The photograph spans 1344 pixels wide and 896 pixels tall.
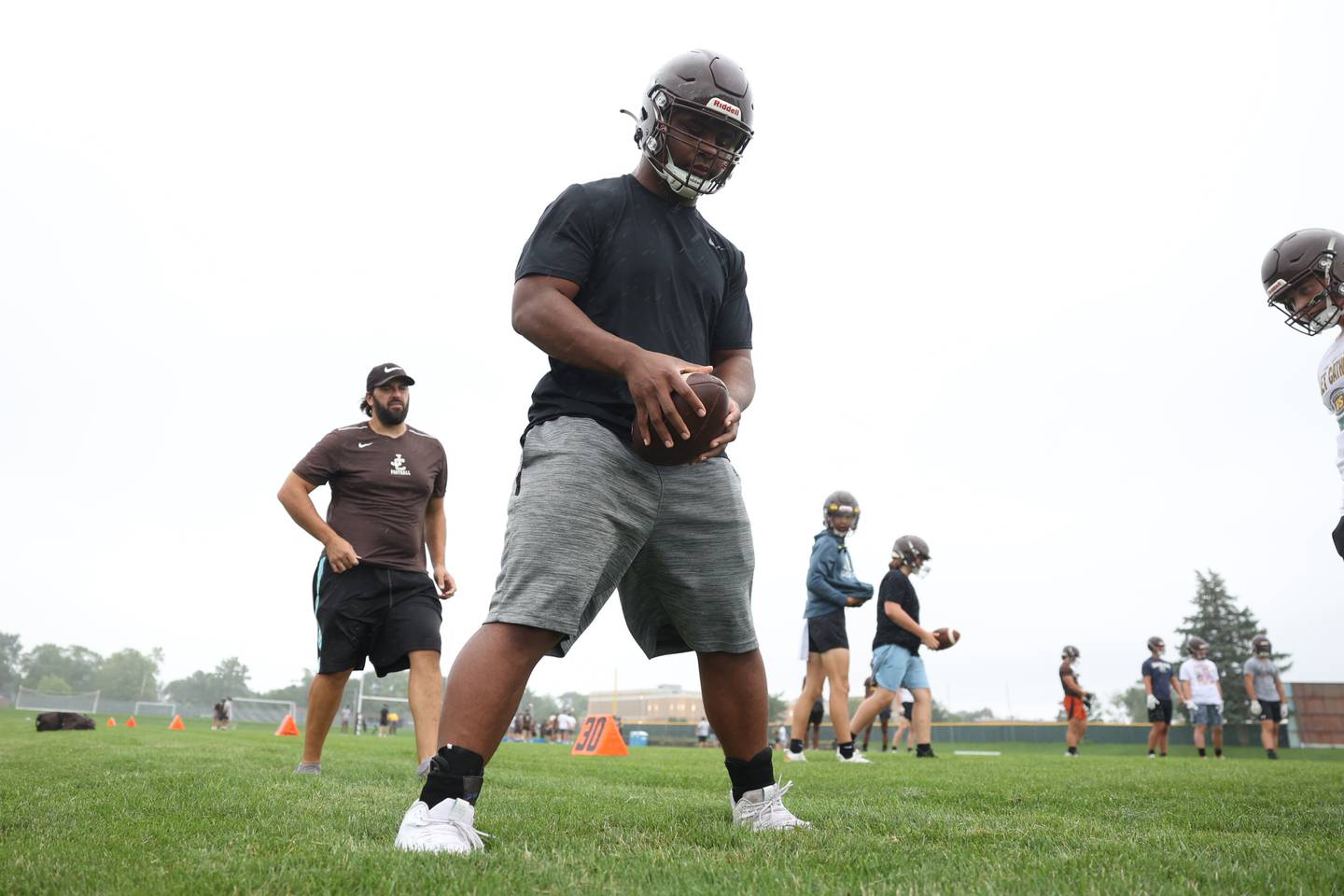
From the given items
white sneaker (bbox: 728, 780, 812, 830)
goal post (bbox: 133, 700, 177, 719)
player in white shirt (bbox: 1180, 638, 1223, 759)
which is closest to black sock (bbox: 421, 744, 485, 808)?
white sneaker (bbox: 728, 780, 812, 830)

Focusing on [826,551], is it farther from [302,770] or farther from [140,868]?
[140,868]

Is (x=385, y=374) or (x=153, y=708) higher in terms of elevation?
(x=385, y=374)

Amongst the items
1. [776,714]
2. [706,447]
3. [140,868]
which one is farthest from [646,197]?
[776,714]

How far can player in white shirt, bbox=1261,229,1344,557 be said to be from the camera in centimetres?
423

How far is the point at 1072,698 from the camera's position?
15367 mm

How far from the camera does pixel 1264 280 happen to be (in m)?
4.41

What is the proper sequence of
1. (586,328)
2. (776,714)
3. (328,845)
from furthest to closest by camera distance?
(776,714), (586,328), (328,845)

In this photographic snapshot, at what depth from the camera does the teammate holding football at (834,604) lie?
9.71 m

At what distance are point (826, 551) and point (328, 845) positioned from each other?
25.6 feet

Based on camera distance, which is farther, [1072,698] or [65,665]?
[65,665]

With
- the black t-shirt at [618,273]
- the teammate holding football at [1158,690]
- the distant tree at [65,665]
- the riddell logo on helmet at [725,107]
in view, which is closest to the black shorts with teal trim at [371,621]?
the black t-shirt at [618,273]

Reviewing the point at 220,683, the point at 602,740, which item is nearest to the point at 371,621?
the point at 602,740

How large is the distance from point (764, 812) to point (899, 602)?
24.6 ft

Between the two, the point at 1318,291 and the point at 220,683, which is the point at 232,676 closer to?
the point at 220,683
